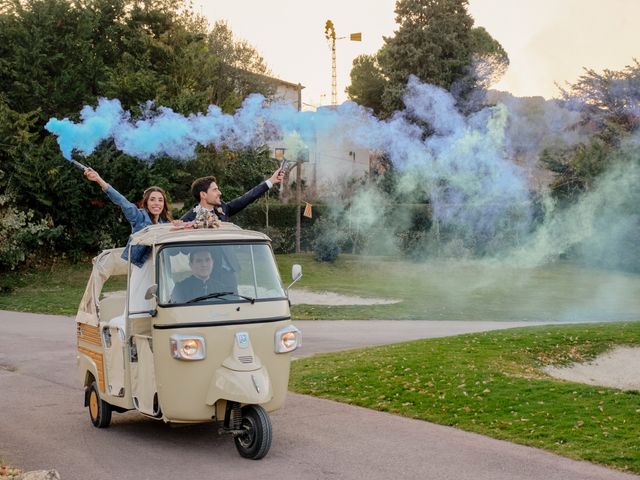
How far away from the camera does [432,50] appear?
45.1 metres

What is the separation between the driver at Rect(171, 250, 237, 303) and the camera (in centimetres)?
860

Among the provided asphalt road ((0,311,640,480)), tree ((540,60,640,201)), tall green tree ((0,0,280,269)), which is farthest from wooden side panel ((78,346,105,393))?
tree ((540,60,640,201))

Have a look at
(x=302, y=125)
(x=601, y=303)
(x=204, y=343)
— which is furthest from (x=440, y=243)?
(x=204, y=343)

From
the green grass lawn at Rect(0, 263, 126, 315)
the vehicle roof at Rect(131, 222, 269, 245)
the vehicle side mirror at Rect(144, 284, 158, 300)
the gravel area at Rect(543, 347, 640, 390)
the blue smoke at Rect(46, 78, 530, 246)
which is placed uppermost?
the blue smoke at Rect(46, 78, 530, 246)

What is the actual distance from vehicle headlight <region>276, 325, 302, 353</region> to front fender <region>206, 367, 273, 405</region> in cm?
33

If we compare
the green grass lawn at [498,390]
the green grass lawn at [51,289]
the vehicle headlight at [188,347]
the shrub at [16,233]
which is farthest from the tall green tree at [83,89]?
the vehicle headlight at [188,347]

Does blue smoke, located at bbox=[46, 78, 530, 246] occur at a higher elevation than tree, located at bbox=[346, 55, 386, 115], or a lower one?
lower

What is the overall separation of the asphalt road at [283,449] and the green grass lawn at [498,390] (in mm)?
393

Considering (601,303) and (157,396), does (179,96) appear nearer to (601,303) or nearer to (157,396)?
(601,303)

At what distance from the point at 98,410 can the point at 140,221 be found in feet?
7.58

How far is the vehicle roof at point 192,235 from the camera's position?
29.2ft

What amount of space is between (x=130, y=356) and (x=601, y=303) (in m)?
23.3

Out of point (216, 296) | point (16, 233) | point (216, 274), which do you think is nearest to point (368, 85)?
point (16, 233)

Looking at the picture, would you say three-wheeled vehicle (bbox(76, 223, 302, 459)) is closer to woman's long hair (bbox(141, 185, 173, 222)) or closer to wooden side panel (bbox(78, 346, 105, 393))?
wooden side panel (bbox(78, 346, 105, 393))
